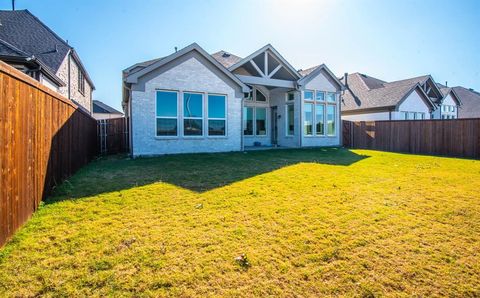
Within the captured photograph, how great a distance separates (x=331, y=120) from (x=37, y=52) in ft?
55.7

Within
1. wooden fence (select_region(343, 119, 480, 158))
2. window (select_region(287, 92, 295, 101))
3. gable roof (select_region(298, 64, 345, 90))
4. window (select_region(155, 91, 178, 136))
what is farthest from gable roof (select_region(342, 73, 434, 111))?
window (select_region(155, 91, 178, 136))

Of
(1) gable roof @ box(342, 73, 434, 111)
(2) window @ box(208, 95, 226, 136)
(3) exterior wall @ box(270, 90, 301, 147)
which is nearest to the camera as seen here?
(2) window @ box(208, 95, 226, 136)

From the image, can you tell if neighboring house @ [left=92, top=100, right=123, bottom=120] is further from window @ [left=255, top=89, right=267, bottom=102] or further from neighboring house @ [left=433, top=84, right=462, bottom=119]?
neighboring house @ [left=433, top=84, right=462, bottom=119]

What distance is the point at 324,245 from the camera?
3.30 m

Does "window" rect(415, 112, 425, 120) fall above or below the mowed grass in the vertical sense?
above

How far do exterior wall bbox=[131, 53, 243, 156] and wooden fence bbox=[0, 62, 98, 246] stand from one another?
5.16m

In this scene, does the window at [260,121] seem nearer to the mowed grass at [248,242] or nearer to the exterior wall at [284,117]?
the exterior wall at [284,117]

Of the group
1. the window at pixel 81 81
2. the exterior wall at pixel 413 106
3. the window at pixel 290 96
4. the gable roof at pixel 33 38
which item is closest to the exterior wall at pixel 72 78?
the window at pixel 81 81

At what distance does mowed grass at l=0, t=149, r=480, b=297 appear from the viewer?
8.25ft

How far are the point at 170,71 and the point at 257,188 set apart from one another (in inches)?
321

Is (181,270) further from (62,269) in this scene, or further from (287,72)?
(287,72)

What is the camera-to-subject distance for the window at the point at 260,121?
58.9 feet

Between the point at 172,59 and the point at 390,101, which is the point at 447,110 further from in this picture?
the point at 172,59

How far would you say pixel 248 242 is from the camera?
3.38 metres
